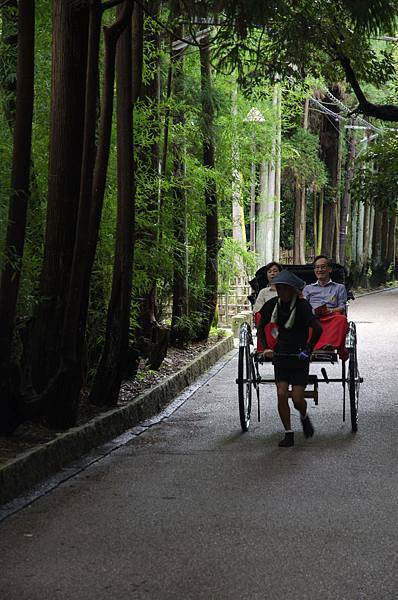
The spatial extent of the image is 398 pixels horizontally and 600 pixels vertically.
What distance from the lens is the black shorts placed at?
11.8 meters

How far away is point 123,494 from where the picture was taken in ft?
29.5

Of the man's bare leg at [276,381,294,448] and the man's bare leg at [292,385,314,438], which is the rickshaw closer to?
the man's bare leg at [292,385,314,438]

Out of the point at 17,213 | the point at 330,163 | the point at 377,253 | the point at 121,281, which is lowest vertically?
the point at 121,281

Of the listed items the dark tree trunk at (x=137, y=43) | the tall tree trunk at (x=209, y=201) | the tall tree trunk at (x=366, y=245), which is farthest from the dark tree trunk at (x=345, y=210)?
the dark tree trunk at (x=137, y=43)

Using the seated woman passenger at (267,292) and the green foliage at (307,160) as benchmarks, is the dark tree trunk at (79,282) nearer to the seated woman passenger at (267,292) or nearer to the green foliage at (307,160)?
the seated woman passenger at (267,292)

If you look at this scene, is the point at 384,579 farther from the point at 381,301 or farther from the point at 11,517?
the point at 381,301

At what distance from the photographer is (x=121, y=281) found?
523 inches

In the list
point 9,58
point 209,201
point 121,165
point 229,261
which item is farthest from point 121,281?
point 229,261

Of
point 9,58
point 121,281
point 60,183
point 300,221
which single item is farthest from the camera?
point 300,221

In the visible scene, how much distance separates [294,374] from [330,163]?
4135 cm

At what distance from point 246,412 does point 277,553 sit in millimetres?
5838

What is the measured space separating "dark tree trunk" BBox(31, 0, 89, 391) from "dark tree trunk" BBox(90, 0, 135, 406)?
168cm

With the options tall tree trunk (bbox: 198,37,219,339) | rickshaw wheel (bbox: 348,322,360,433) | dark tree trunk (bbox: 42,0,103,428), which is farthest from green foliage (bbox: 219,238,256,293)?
dark tree trunk (bbox: 42,0,103,428)

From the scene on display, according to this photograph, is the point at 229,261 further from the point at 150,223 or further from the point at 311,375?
the point at 311,375
